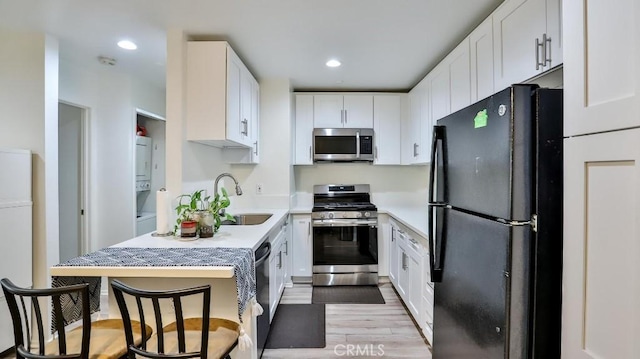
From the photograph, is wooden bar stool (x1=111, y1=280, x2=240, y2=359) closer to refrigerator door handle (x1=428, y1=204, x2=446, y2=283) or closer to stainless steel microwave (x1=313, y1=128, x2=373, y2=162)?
refrigerator door handle (x1=428, y1=204, x2=446, y2=283)

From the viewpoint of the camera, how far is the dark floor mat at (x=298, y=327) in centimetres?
254

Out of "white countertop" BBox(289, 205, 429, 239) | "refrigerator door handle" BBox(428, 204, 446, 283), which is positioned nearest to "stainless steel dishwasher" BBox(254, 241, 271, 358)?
"refrigerator door handle" BBox(428, 204, 446, 283)

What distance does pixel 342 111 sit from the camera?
4.01 metres

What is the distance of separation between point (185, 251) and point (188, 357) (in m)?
Answer: 0.65

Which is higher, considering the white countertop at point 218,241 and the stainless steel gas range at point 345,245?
the white countertop at point 218,241

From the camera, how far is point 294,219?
3.78 metres

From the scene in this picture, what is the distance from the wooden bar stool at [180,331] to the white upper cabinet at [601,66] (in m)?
1.36

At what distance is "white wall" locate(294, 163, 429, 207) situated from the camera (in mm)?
4340

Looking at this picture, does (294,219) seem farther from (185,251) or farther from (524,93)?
(524,93)

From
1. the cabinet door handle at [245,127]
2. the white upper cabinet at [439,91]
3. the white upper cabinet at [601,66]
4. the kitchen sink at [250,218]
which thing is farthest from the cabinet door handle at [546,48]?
the kitchen sink at [250,218]

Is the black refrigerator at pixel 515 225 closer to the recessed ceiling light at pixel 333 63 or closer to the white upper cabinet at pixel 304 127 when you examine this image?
the recessed ceiling light at pixel 333 63

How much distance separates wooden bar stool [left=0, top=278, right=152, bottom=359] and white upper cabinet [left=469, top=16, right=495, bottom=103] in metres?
2.25

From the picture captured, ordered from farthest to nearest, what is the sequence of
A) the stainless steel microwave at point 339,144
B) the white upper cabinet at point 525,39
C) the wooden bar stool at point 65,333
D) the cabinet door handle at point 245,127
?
the stainless steel microwave at point 339,144 < the cabinet door handle at point 245,127 < the white upper cabinet at point 525,39 < the wooden bar stool at point 65,333

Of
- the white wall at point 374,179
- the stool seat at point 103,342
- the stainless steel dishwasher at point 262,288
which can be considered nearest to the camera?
the stool seat at point 103,342
